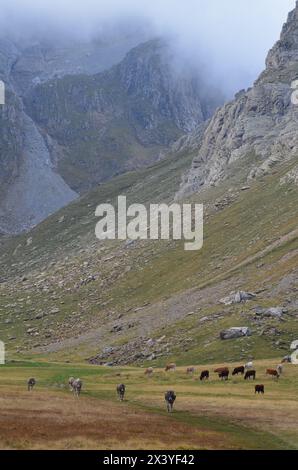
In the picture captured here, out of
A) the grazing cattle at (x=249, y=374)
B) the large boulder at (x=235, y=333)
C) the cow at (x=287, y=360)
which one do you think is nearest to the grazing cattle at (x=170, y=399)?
the grazing cattle at (x=249, y=374)

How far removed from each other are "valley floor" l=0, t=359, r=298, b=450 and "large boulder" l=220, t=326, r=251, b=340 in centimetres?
2312

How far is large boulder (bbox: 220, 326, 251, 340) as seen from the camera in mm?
113387

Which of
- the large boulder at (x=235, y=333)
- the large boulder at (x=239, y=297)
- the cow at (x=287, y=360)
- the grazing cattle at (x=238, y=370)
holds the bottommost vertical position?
the grazing cattle at (x=238, y=370)

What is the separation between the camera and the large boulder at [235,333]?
113 meters

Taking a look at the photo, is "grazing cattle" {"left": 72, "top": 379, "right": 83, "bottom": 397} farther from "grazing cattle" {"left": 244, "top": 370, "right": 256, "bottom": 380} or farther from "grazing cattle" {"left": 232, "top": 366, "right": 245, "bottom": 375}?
"grazing cattle" {"left": 232, "top": 366, "right": 245, "bottom": 375}

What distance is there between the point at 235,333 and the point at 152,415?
5581cm

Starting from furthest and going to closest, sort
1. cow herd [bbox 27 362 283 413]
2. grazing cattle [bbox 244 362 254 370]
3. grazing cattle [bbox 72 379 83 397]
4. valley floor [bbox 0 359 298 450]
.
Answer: grazing cattle [bbox 244 362 254 370]
grazing cattle [bbox 72 379 83 397]
cow herd [bbox 27 362 283 413]
valley floor [bbox 0 359 298 450]

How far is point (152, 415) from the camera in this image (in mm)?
59406

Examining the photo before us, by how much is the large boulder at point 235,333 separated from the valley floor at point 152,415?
23.1 metres

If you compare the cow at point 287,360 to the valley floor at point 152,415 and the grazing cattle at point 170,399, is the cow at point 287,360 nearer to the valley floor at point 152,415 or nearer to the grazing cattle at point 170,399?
the valley floor at point 152,415

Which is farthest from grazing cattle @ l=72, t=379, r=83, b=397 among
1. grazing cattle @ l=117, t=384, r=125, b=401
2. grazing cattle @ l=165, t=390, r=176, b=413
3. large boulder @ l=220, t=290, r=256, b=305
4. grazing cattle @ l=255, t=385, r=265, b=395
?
large boulder @ l=220, t=290, r=256, b=305

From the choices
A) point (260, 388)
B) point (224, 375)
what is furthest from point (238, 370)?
point (260, 388)

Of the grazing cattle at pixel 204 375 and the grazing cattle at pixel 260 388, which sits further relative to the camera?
the grazing cattle at pixel 204 375

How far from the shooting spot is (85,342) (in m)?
150
